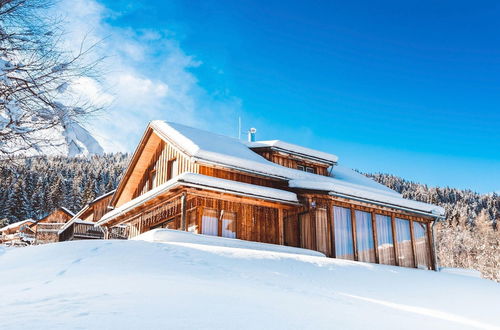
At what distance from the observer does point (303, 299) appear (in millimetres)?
7363

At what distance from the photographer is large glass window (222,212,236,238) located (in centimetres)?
1619

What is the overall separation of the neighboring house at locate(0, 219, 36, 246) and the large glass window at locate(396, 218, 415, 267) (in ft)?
108

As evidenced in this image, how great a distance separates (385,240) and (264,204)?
5870mm

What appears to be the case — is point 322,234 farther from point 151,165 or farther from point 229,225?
point 151,165

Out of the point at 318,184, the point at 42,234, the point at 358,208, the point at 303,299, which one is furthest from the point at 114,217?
the point at 42,234

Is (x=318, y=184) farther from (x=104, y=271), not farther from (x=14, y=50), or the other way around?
(x=14, y=50)

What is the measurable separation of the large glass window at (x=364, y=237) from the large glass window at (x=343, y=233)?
1.63 feet

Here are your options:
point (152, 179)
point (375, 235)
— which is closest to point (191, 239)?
point (152, 179)

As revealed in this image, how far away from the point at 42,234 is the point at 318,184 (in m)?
35.4

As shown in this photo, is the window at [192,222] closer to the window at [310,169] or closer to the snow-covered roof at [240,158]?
the snow-covered roof at [240,158]

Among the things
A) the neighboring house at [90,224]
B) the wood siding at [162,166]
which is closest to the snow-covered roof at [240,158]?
the wood siding at [162,166]

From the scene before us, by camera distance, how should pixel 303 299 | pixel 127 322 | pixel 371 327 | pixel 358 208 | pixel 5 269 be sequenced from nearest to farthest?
pixel 127 322 < pixel 371 327 < pixel 303 299 < pixel 5 269 < pixel 358 208

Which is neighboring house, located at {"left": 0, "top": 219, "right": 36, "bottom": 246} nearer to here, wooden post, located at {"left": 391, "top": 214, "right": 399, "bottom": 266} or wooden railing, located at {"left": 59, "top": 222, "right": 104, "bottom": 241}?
wooden railing, located at {"left": 59, "top": 222, "right": 104, "bottom": 241}

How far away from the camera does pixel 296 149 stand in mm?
20156
